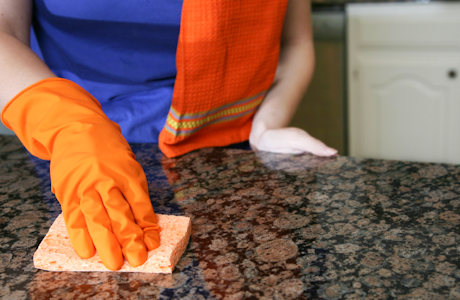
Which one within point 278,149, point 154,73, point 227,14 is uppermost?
point 227,14

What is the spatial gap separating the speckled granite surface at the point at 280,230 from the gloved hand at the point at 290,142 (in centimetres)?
2

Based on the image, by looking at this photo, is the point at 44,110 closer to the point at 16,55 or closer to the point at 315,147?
the point at 16,55

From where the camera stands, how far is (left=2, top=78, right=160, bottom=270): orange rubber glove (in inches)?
21.2

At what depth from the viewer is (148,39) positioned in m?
0.93

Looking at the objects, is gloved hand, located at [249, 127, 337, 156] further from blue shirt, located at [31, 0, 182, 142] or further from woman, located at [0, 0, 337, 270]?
blue shirt, located at [31, 0, 182, 142]

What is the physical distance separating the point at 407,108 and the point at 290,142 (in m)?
1.38

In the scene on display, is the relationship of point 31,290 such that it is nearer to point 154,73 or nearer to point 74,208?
point 74,208

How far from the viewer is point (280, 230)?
0.59 meters

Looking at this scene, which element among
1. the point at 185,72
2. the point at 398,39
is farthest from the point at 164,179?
the point at 398,39

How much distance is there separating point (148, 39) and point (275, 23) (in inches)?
10.7

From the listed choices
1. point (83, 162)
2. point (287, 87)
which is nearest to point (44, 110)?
point (83, 162)

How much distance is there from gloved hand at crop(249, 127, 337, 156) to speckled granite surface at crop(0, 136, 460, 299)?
2cm

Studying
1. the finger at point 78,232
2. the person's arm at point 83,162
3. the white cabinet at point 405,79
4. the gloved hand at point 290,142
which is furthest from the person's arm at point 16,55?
the white cabinet at point 405,79

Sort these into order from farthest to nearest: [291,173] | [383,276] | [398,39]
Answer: [398,39], [291,173], [383,276]
